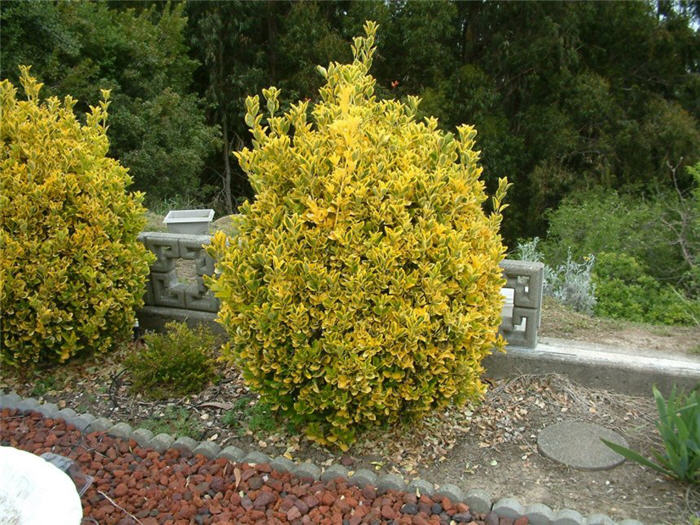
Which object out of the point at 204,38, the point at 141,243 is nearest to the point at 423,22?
the point at 204,38

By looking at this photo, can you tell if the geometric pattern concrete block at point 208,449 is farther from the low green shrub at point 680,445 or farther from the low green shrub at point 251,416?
the low green shrub at point 680,445

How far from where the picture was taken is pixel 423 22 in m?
11.4

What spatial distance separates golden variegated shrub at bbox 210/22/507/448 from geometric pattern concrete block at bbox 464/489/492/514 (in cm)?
47

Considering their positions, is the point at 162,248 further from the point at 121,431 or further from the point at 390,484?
the point at 390,484

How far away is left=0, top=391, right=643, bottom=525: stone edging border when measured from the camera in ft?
9.34

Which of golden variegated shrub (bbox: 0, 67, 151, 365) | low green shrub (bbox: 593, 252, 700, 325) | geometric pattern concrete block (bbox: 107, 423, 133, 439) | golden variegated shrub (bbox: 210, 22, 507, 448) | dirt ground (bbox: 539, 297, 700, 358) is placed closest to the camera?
golden variegated shrub (bbox: 210, 22, 507, 448)

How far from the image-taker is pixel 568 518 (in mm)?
2811

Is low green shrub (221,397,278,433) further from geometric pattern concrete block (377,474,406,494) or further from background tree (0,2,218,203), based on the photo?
background tree (0,2,218,203)

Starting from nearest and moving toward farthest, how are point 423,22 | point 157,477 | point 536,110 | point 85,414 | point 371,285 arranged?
1. point 371,285
2. point 157,477
3. point 85,414
4. point 423,22
5. point 536,110

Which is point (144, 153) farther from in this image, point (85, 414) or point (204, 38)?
point (85, 414)

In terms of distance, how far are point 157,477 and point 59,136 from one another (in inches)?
90.8

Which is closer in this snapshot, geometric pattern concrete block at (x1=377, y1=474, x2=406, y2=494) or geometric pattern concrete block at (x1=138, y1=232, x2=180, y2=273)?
geometric pattern concrete block at (x1=377, y1=474, x2=406, y2=494)

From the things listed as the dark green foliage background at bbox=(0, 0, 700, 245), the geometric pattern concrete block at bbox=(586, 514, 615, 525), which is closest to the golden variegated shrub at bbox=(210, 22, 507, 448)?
the geometric pattern concrete block at bbox=(586, 514, 615, 525)

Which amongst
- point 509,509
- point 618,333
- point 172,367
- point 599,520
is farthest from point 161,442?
point 618,333
